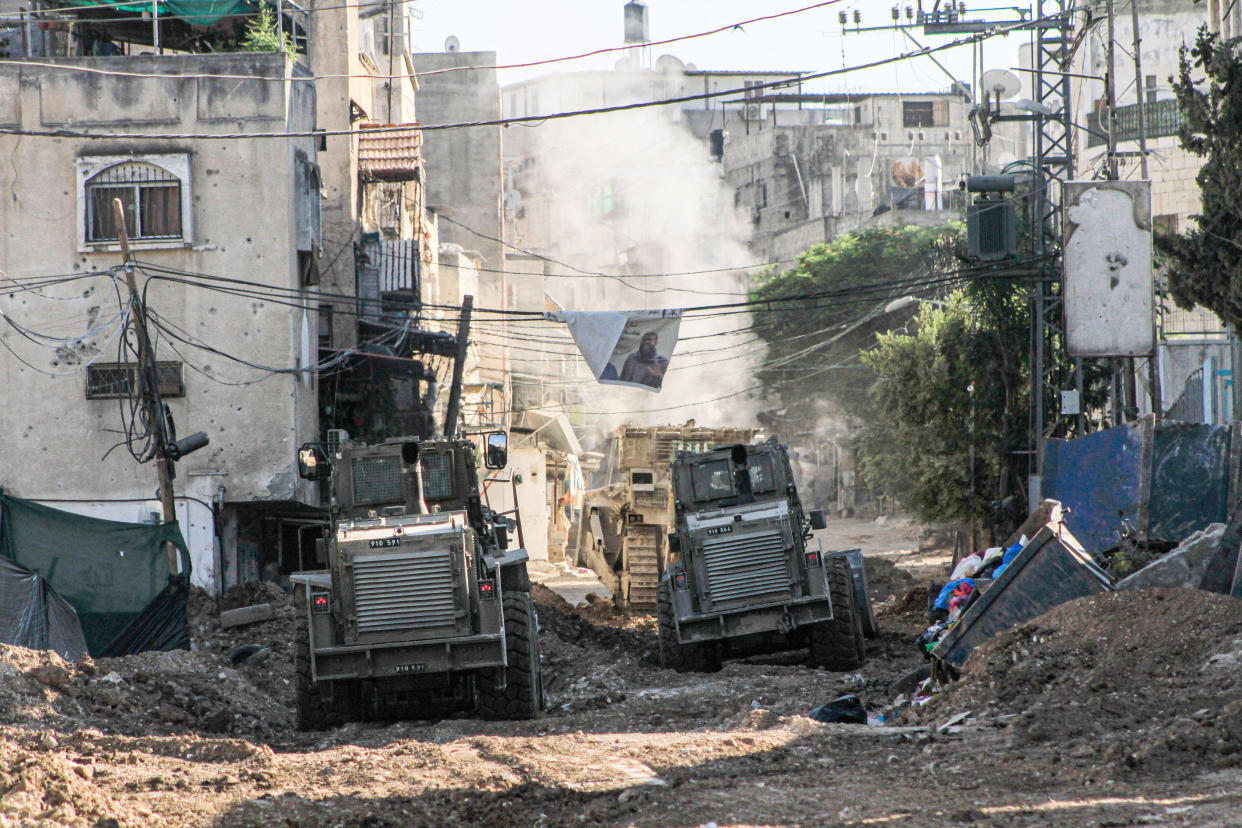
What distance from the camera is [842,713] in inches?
456

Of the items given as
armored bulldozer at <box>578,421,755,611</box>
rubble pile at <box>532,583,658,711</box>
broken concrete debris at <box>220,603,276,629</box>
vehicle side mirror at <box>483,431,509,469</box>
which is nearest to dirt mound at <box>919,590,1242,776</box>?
rubble pile at <box>532,583,658,711</box>

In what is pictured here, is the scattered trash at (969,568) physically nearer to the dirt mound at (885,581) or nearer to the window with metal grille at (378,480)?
the window with metal grille at (378,480)

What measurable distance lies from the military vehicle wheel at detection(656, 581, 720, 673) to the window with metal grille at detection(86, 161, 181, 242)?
1226 centimetres

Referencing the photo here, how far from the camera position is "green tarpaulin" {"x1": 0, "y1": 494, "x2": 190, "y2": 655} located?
52.5ft

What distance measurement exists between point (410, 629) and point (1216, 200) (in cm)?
810

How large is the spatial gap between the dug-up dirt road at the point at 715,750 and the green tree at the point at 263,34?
14599mm

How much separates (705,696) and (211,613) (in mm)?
10926

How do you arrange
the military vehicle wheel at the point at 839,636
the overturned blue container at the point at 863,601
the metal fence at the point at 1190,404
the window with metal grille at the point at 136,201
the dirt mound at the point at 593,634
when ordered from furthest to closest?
1. the window with metal grille at the point at 136,201
2. the metal fence at the point at 1190,404
3. the dirt mound at the point at 593,634
4. the overturned blue container at the point at 863,601
5. the military vehicle wheel at the point at 839,636

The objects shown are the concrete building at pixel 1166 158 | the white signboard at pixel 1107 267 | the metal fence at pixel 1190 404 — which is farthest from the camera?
the concrete building at pixel 1166 158

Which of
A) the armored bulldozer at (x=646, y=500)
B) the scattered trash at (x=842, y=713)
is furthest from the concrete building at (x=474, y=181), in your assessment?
the scattered trash at (x=842, y=713)

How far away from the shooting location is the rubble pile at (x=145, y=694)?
1258 cm

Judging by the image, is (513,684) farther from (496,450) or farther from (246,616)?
(246,616)

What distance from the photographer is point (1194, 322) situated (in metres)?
32.2

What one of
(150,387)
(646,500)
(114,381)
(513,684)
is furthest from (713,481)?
(114,381)
